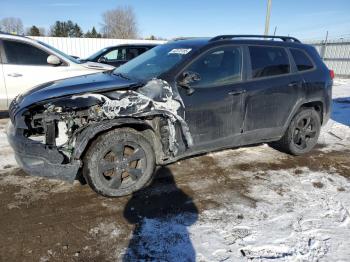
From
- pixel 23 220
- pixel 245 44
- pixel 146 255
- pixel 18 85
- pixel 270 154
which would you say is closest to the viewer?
pixel 146 255

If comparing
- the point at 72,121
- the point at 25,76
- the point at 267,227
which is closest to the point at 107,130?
the point at 72,121

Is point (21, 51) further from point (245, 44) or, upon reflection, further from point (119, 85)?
point (245, 44)

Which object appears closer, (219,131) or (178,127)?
(178,127)

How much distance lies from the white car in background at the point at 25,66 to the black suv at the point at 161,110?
248 centimetres

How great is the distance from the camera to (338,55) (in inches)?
815

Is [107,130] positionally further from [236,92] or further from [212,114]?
[236,92]

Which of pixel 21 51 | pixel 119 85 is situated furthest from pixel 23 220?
pixel 21 51

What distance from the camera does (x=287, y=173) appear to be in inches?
179

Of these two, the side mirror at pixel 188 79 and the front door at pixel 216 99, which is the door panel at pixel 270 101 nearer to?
the front door at pixel 216 99

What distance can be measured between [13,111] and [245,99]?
286 cm

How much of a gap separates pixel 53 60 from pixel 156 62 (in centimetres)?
315

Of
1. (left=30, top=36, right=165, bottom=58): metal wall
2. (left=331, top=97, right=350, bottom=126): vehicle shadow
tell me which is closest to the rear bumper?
(left=331, top=97, right=350, bottom=126): vehicle shadow

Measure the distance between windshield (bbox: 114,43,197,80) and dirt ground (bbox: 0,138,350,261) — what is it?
1374mm

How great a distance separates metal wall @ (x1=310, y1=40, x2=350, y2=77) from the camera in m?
20.1
